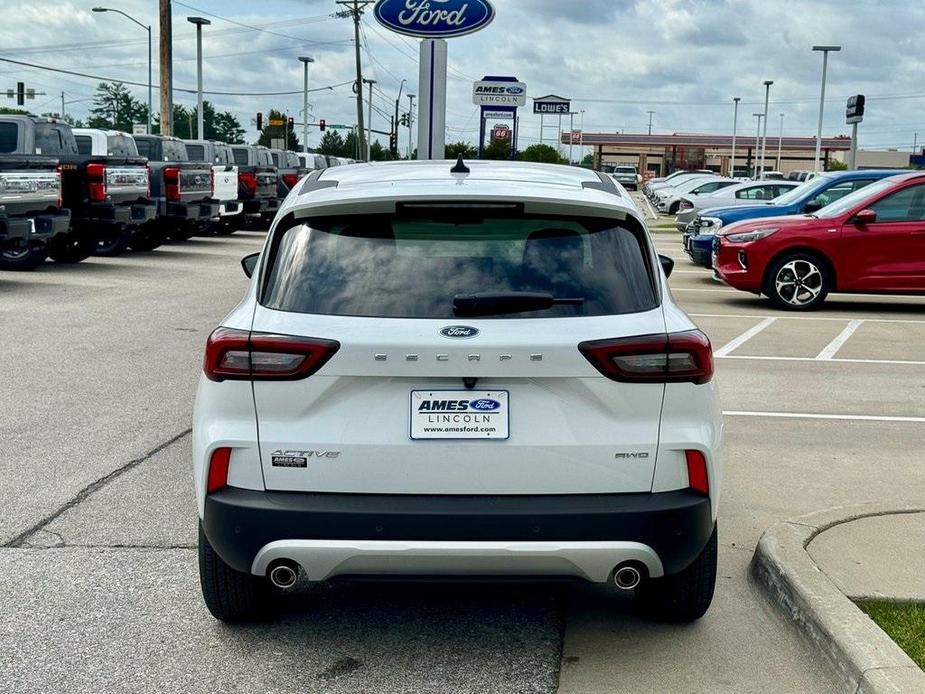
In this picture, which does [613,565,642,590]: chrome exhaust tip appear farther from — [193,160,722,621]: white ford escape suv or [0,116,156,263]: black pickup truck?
[0,116,156,263]: black pickup truck

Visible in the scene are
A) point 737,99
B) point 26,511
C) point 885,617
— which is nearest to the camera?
point 885,617

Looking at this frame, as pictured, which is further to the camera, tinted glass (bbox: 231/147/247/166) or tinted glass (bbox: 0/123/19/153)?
tinted glass (bbox: 231/147/247/166)

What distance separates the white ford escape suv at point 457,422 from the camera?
4.01m

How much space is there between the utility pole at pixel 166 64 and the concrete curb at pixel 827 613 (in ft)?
118

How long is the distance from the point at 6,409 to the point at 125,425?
1.06m

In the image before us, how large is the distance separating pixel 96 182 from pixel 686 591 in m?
16.4

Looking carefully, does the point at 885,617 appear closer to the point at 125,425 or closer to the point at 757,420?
the point at 757,420

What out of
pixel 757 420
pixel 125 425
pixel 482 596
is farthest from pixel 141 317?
pixel 482 596

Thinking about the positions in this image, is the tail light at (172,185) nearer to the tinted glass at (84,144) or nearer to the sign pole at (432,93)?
the tinted glass at (84,144)

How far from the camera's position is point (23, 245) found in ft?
58.5

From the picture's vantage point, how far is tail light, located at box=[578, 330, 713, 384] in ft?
13.3

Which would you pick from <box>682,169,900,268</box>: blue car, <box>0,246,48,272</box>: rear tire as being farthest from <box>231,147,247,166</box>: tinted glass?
<box>682,169,900,268</box>: blue car

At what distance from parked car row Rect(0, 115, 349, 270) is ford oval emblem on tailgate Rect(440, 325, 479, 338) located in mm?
13380

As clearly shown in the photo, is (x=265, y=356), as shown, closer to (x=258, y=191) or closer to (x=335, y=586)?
(x=335, y=586)
